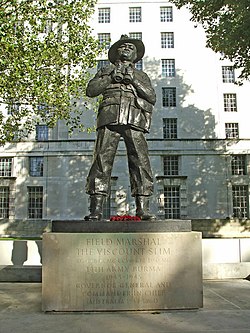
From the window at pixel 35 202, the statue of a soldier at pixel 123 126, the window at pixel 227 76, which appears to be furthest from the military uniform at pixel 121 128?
the window at pixel 227 76

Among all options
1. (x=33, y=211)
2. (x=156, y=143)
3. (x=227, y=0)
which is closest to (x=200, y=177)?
(x=156, y=143)

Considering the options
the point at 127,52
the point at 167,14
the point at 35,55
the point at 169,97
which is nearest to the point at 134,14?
the point at 167,14

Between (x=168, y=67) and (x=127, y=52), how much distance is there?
33.6m

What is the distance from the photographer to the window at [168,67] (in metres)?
38.8

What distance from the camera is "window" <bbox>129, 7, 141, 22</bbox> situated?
39.6 m

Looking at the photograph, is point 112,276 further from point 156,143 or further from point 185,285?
point 156,143

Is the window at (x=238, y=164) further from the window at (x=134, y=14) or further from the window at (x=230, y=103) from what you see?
the window at (x=134, y=14)

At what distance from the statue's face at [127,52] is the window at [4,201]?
3260cm

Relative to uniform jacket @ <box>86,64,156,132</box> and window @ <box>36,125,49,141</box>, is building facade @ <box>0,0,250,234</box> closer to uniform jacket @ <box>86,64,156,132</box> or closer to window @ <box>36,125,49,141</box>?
window @ <box>36,125,49,141</box>

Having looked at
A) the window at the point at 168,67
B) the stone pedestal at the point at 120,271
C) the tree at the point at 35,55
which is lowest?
the stone pedestal at the point at 120,271

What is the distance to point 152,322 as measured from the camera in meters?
5.05

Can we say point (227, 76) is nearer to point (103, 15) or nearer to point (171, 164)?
point (171, 164)

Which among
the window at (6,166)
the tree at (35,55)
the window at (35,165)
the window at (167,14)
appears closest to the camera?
the tree at (35,55)

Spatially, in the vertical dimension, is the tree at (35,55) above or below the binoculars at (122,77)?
above
